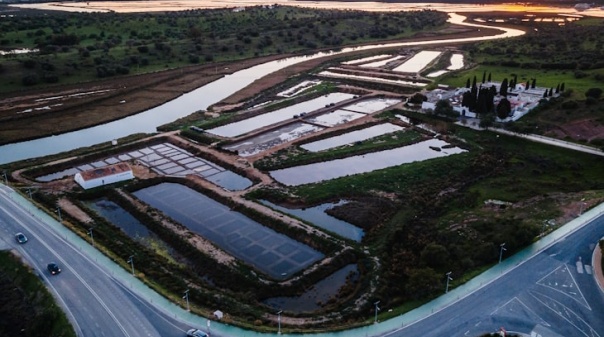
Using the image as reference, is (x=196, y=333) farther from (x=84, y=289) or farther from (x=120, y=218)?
(x=120, y=218)

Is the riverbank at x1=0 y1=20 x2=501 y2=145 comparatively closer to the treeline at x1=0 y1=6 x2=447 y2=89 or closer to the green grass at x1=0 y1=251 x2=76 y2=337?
the treeline at x1=0 y1=6 x2=447 y2=89

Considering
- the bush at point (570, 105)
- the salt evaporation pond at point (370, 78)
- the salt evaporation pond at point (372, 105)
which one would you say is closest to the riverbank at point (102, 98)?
the salt evaporation pond at point (370, 78)

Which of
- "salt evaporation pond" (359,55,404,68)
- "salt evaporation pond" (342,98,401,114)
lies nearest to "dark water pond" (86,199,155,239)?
"salt evaporation pond" (342,98,401,114)

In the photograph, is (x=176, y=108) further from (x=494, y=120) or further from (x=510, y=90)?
(x=510, y=90)

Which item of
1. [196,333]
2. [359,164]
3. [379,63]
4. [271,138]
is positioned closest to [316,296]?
[196,333]

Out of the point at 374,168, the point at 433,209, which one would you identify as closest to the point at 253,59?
the point at 374,168

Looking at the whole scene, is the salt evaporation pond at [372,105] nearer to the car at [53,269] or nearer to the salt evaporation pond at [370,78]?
the salt evaporation pond at [370,78]

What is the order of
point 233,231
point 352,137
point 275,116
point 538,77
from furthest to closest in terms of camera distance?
point 538,77, point 275,116, point 352,137, point 233,231
